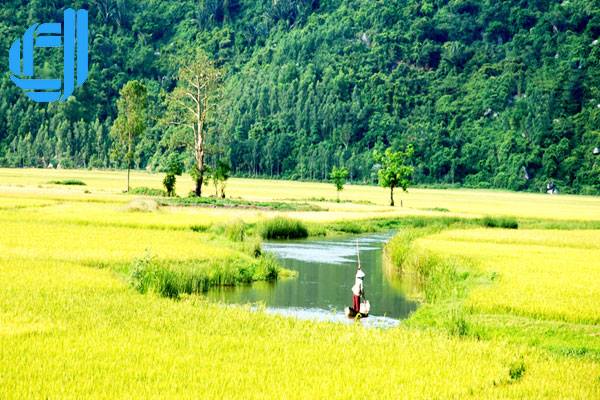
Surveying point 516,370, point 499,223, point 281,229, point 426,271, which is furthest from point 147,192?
point 516,370

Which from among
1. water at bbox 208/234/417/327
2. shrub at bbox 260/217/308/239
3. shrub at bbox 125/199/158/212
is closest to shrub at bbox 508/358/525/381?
water at bbox 208/234/417/327

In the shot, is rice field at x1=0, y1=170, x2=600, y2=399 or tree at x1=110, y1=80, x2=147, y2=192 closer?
rice field at x1=0, y1=170, x2=600, y2=399

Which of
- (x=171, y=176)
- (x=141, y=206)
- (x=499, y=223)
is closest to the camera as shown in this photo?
(x=141, y=206)

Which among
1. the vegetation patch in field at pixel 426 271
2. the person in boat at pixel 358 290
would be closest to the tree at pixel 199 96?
the vegetation patch in field at pixel 426 271

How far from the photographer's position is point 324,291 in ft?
95.0

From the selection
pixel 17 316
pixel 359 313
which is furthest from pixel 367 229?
pixel 17 316

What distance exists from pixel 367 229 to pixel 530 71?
5082 inches

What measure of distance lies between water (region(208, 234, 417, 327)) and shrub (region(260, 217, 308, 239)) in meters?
7.72

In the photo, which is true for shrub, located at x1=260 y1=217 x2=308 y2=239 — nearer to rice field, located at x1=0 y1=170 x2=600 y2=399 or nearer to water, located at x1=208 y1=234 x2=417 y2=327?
water, located at x1=208 y1=234 x2=417 y2=327

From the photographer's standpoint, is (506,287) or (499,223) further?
(499,223)

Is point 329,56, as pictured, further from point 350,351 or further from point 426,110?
point 350,351

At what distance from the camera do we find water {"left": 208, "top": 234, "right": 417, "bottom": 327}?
25.1 m

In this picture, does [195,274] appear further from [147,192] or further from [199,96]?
[147,192]

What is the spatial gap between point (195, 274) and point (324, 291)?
412 centimetres
